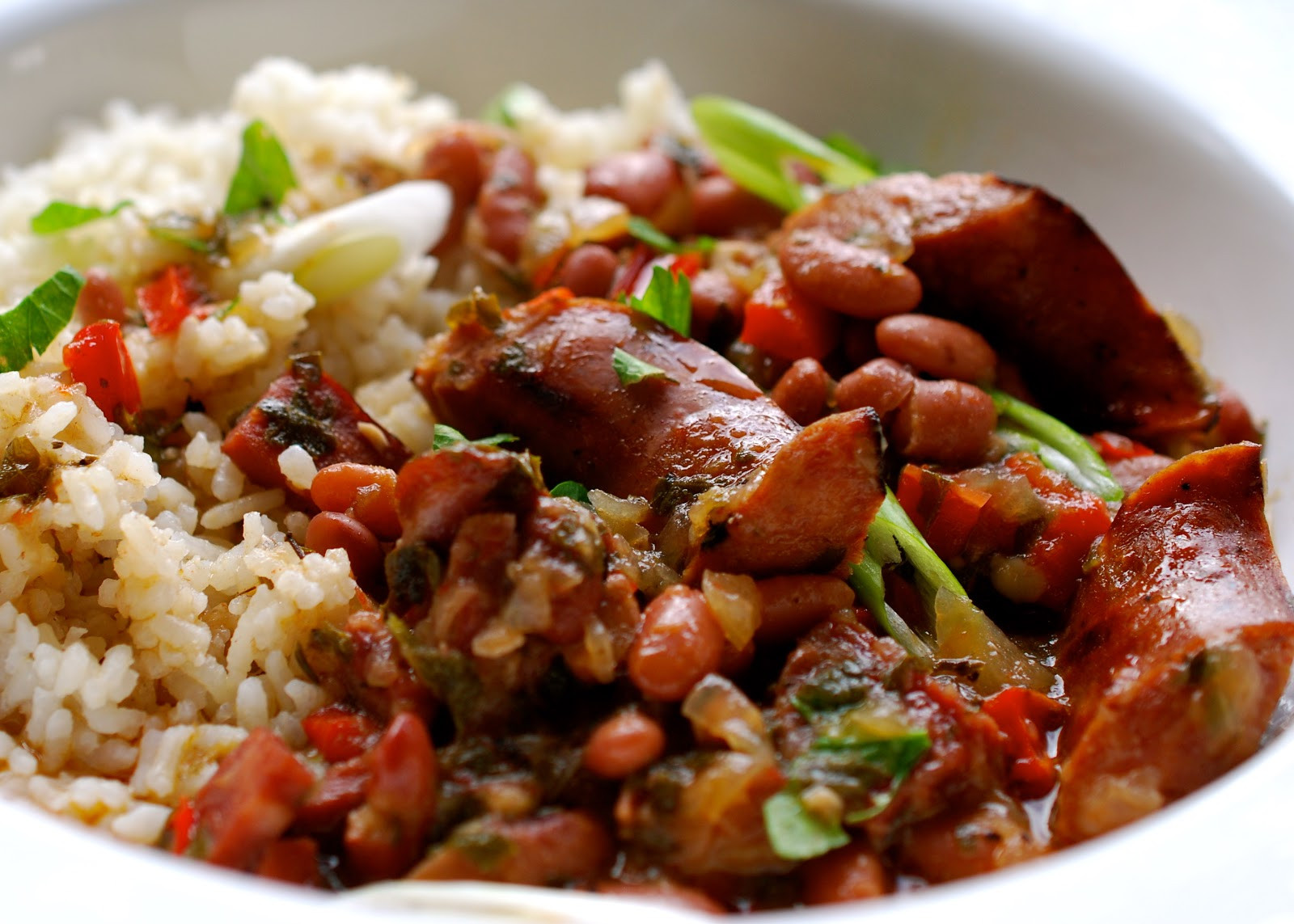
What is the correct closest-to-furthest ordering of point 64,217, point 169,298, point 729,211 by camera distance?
1. point 169,298
2. point 64,217
3. point 729,211

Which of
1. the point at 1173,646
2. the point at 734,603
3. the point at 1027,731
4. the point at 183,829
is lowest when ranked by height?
the point at 183,829

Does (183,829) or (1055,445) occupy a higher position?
(1055,445)

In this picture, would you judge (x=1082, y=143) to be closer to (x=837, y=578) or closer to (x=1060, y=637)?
→ (x=1060, y=637)

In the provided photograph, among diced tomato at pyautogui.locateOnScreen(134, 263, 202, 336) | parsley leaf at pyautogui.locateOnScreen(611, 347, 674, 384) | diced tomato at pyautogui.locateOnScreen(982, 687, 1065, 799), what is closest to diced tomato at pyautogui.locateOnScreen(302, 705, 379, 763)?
parsley leaf at pyautogui.locateOnScreen(611, 347, 674, 384)

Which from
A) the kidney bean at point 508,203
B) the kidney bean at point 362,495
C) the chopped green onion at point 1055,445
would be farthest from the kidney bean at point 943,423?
the kidney bean at point 508,203

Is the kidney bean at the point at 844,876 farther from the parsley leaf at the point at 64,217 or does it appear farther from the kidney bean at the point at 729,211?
the parsley leaf at the point at 64,217

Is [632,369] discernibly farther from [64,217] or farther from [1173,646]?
[64,217]

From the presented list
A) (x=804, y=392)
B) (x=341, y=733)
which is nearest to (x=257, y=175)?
(x=804, y=392)
